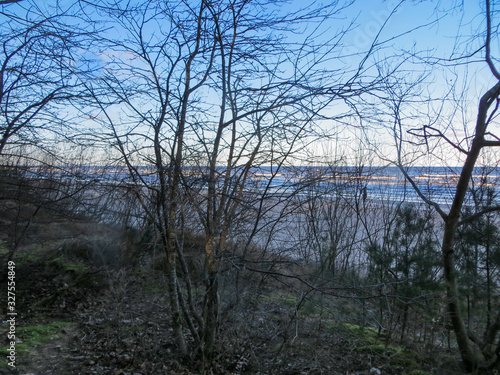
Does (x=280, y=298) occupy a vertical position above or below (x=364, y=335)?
above

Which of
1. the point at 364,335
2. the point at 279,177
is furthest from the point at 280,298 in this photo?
the point at 279,177

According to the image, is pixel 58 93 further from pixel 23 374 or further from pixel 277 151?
pixel 23 374

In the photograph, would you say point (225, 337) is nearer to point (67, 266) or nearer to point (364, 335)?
point (364, 335)

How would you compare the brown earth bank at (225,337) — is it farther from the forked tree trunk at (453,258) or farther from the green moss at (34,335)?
the forked tree trunk at (453,258)

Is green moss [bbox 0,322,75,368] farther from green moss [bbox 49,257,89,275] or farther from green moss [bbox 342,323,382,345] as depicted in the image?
green moss [bbox 342,323,382,345]

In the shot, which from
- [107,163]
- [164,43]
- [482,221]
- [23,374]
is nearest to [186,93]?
[164,43]

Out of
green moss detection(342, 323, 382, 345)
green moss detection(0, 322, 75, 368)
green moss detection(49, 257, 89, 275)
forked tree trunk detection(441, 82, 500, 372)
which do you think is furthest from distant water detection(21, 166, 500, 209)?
green moss detection(49, 257, 89, 275)

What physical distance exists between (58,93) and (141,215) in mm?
2057

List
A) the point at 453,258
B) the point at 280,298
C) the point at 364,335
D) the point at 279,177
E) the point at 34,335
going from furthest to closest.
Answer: the point at 364,335
the point at 280,298
the point at 34,335
the point at 453,258
the point at 279,177

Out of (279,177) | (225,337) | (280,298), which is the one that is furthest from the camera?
(280,298)

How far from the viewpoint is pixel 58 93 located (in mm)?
5113

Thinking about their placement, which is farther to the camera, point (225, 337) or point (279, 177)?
point (225, 337)

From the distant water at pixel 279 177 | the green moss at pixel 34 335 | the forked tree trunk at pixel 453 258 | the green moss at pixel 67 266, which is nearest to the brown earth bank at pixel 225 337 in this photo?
the green moss at pixel 34 335

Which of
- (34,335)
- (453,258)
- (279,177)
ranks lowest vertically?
(34,335)
